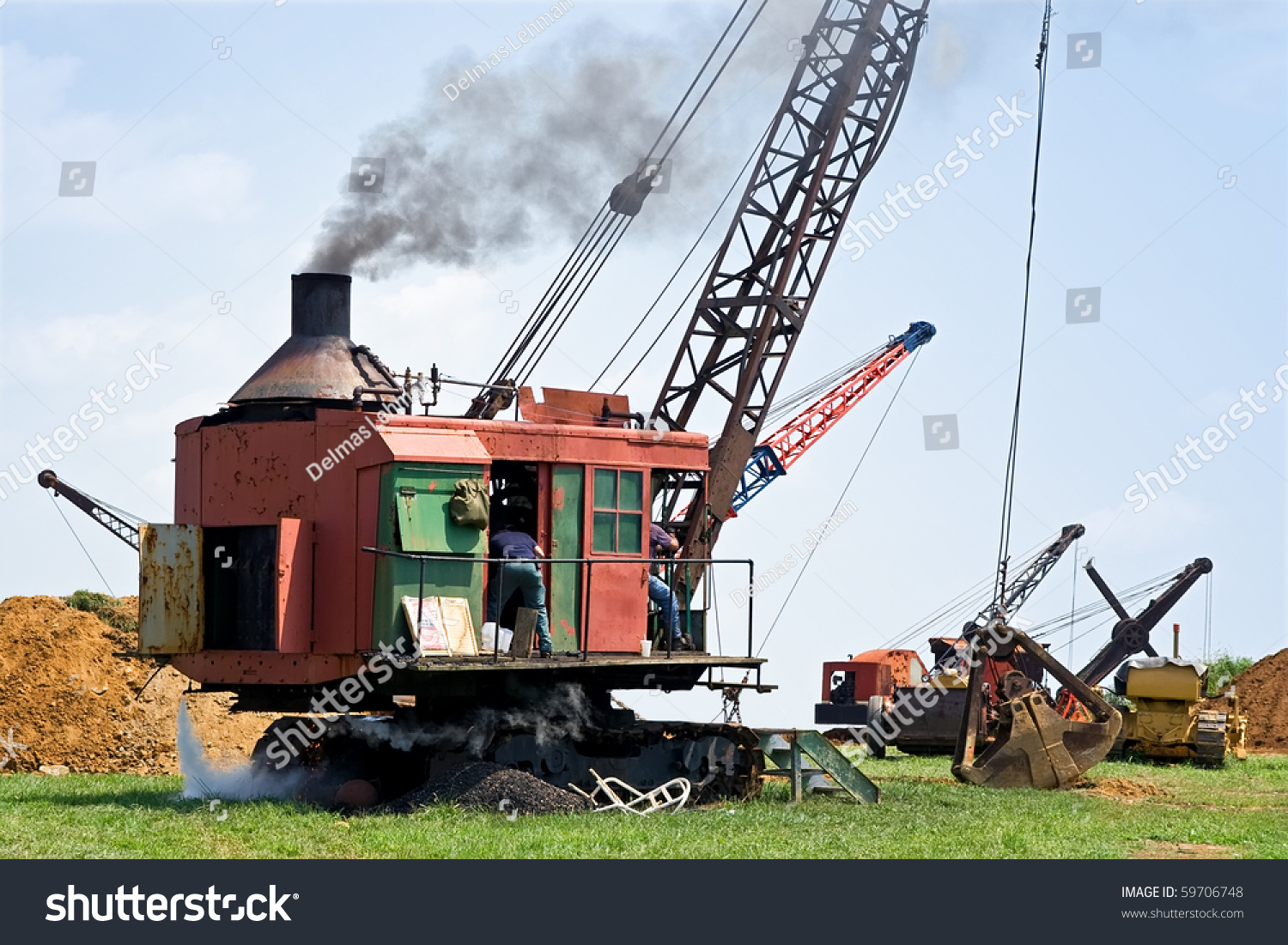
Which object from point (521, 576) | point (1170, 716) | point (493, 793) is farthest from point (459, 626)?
point (1170, 716)

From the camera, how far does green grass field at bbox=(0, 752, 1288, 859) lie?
43.0ft

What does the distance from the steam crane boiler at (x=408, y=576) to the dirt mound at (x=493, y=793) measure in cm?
65

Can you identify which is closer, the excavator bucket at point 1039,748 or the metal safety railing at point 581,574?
the metal safety railing at point 581,574

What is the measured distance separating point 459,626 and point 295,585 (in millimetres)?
1825

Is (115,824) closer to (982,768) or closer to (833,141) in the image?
(982,768)

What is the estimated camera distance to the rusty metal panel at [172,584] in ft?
56.6

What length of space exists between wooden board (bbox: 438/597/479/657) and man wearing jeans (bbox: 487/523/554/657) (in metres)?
0.32

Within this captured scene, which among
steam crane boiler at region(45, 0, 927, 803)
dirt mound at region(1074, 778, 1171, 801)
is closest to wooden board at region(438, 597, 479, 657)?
steam crane boiler at region(45, 0, 927, 803)

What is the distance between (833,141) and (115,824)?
1708 centimetres

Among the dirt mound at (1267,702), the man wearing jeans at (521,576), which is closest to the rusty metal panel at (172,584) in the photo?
the man wearing jeans at (521,576)

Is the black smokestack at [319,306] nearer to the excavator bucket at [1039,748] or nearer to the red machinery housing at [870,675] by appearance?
the excavator bucket at [1039,748]

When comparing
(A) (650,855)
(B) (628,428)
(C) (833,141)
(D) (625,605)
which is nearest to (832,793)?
(D) (625,605)

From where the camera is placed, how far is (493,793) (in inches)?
611

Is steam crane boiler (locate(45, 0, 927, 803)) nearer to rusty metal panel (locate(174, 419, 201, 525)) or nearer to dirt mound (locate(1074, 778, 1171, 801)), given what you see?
rusty metal panel (locate(174, 419, 201, 525))
